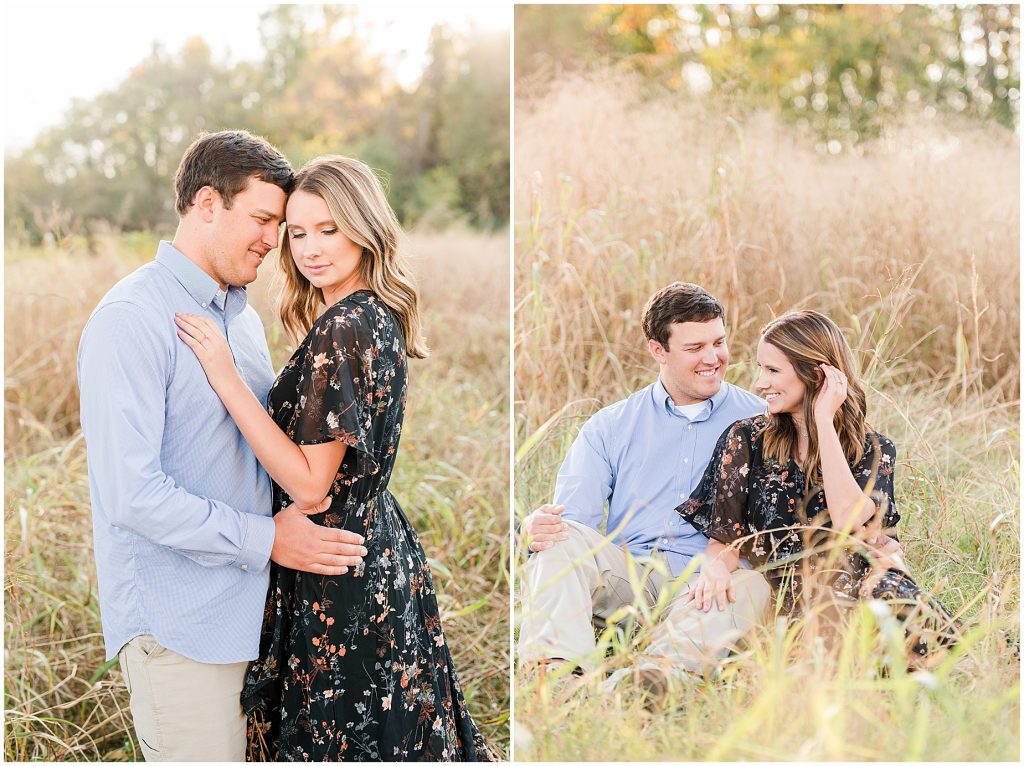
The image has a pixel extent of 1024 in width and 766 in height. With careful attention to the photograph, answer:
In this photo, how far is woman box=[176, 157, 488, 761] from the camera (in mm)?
1975

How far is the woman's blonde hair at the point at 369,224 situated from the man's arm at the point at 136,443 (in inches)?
17.5

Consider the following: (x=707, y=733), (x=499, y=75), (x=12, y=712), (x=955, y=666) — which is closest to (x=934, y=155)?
(x=955, y=666)

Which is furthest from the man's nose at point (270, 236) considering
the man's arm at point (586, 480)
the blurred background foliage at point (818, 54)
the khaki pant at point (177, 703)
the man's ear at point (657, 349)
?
the blurred background foliage at point (818, 54)

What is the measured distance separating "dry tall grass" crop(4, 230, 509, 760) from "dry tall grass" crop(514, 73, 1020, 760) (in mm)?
548

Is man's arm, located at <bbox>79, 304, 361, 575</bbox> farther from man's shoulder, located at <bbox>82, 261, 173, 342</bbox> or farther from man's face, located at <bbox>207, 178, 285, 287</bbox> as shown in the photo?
man's face, located at <bbox>207, 178, 285, 287</bbox>

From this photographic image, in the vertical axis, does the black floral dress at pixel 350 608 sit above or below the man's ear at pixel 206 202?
below

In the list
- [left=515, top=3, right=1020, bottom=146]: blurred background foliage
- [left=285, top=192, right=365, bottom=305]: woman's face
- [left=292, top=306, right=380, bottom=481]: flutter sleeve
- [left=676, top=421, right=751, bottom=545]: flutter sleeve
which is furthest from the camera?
[left=515, top=3, right=1020, bottom=146]: blurred background foliage

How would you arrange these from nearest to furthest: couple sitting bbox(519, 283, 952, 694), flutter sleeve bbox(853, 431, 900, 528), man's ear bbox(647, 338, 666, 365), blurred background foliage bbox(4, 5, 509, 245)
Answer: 1. couple sitting bbox(519, 283, 952, 694)
2. flutter sleeve bbox(853, 431, 900, 528)
3. man's ear bbox(647, 338, 666, 365)
4. blurred background foliage bbox(4, 5, 509, 245)

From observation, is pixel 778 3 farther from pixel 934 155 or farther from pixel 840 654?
pixel 840 654

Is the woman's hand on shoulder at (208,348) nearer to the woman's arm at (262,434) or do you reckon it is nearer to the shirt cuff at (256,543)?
the woman's arm at (262,434)

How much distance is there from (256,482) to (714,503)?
47.4 inches

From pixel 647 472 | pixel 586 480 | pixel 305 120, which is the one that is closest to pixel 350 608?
pixel 586 480

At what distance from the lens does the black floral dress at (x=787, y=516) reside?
2.29 m

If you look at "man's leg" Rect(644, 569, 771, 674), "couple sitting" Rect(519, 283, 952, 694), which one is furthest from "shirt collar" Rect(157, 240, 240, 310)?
"man's leg" Rect(644, 569, 771, 674)
